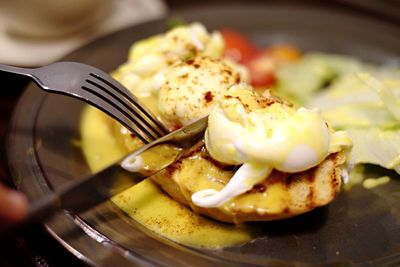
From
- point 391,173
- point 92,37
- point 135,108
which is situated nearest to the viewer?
point 135,108

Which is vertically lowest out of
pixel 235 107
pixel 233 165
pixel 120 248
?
pixel 120 248

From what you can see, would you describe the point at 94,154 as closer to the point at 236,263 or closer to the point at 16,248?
the point at 16,248

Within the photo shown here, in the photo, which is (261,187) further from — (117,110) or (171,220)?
(117,110)

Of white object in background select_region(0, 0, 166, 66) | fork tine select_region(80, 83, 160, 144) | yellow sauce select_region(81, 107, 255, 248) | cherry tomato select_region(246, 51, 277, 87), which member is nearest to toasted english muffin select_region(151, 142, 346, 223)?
yellow sauce select_region(81, 107, 255, 248)

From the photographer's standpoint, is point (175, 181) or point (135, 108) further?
point (135, 108)

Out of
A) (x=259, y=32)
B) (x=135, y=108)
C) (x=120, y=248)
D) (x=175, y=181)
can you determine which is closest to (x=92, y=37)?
(x=259, y=32)

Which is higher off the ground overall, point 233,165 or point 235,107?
point 235,107

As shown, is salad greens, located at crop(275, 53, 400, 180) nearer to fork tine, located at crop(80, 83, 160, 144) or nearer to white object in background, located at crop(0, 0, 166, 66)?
fork tine, located at crop(80, 83, 160, 144)

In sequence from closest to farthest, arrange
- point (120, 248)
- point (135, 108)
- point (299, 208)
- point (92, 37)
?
point (120, 248), point (299, 208), point (135, 108), point (92, 37)

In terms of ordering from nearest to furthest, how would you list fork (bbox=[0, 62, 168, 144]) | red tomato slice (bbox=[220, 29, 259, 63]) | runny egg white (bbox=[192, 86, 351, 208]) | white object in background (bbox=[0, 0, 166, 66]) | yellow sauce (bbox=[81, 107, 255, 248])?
1. runny egg white (bbox=[192, 86, 351, 208])
2. yellow sauce (bbox=[81, 107, 255, 248])
3. fork (bbox=[0, 62, 168, 144])
4. white object in background (bbox=[0, 0, 166, 66])
5. red tomato slice (bbox=[220, 29, 259, 63])
